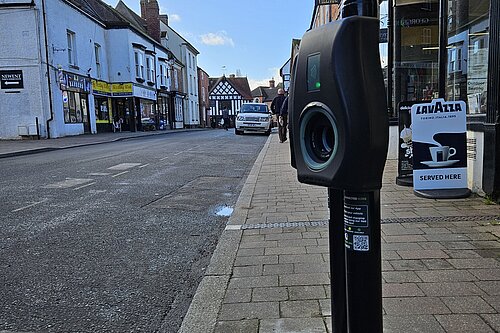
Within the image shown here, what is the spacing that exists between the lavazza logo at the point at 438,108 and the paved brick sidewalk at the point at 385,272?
44.8 inches

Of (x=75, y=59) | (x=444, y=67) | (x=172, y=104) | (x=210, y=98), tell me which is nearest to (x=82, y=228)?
(x=444, y=67)

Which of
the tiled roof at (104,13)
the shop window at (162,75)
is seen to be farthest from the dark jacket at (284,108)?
the shop window at (162,75)

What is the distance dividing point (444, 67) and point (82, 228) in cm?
536

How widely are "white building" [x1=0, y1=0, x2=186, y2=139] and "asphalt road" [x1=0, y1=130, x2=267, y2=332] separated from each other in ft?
47.9

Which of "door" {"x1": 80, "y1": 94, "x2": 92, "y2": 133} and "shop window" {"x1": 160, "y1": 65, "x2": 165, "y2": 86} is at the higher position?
"shop window" {"x1": 160, "y1": 65, "x2": 165, "y2": 86}

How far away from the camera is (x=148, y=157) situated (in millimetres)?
11992

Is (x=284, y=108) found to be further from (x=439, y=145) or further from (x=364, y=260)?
(x=364, y=260)

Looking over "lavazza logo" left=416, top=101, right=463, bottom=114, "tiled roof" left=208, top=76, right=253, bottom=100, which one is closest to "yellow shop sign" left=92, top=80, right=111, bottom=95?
"lavazza logo" left=416, top=101, right=463, bottom=114

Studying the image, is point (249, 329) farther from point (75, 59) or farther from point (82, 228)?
point (75, 59)

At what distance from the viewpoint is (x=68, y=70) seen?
23.4 m

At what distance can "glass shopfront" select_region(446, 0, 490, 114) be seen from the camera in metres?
5.26

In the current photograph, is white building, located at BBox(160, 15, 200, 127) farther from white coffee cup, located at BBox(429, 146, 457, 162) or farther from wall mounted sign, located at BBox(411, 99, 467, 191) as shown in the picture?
white coffee cup, located at BBox(429, 146, 457, 162)

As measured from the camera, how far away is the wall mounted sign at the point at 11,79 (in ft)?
68.3

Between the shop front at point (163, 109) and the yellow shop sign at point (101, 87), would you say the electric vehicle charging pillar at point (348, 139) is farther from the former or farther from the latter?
the shop front at point (163, 109)
